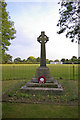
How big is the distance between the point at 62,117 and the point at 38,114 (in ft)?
2.48

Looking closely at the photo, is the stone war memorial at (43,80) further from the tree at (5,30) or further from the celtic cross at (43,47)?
the tree at (5,30)

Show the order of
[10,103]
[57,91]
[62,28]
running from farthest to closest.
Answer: [62,28]
[57,91]
[10,103]

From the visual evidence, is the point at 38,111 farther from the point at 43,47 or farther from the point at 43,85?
the point at 43,47

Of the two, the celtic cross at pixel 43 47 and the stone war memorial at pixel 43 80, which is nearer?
the stone war memorial at pixel 43 80

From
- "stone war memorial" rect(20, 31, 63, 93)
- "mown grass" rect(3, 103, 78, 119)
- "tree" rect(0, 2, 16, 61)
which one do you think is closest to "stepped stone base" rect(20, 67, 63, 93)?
"stone war memorial" rect(20, 31, 63, 93)

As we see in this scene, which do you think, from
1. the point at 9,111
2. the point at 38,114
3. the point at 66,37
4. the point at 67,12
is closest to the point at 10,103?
the point at 9,111

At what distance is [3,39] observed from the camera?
1217 centimetres

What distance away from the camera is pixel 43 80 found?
20.3 feet

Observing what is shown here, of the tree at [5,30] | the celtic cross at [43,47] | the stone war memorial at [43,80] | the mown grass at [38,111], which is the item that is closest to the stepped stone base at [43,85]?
the stone war memorial at [43,80]

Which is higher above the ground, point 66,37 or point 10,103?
point 66,37

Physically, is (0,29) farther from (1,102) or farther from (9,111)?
(9,111)

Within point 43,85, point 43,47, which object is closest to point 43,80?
point 43,85

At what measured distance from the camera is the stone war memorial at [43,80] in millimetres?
5555

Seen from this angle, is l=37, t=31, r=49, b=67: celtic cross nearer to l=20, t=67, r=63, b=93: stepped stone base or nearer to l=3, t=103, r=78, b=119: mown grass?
l=20, t=67, r=63, b=93: stepped stone base
